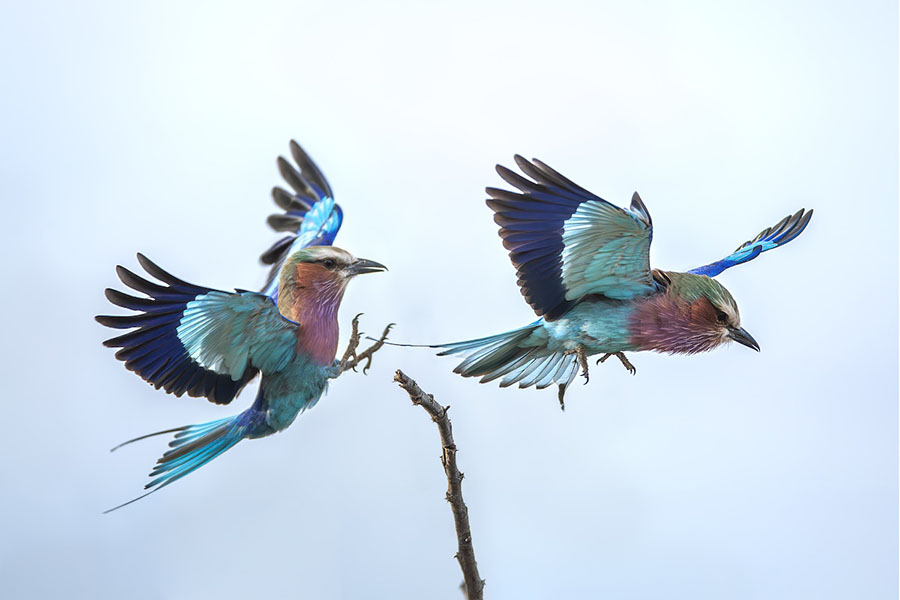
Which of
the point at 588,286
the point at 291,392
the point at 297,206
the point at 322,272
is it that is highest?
the point at 297,206

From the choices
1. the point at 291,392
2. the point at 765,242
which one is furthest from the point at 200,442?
the point at 765,242

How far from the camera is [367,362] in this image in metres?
2.26

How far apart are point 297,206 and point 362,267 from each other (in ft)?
2.10

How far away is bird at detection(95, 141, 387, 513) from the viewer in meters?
1.95

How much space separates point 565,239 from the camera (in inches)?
79.4

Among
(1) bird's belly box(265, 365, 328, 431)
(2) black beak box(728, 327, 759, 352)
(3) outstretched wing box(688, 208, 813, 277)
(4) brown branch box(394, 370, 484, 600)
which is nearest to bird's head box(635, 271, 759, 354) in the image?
(2) black beak box(728, 327, 759, 352)

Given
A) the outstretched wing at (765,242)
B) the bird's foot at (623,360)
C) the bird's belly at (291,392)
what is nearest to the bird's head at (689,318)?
the bird's foot at (623,360)

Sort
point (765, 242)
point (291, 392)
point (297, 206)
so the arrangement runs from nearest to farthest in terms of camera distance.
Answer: point (291, 392)
point (765, 242)
point (297, 206)

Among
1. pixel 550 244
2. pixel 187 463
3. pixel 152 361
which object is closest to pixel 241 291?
pixel 152 361

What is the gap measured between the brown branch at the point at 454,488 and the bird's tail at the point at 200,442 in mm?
426

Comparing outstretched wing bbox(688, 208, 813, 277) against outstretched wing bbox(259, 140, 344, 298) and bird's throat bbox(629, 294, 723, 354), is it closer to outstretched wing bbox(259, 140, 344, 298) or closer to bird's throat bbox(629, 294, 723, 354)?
bird's throat bbox(629, 294, 723, 354)

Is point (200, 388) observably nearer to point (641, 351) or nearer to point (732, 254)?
point (641, 351)

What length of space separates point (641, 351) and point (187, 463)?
100 centimetres

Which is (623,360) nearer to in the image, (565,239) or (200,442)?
(565,239)
